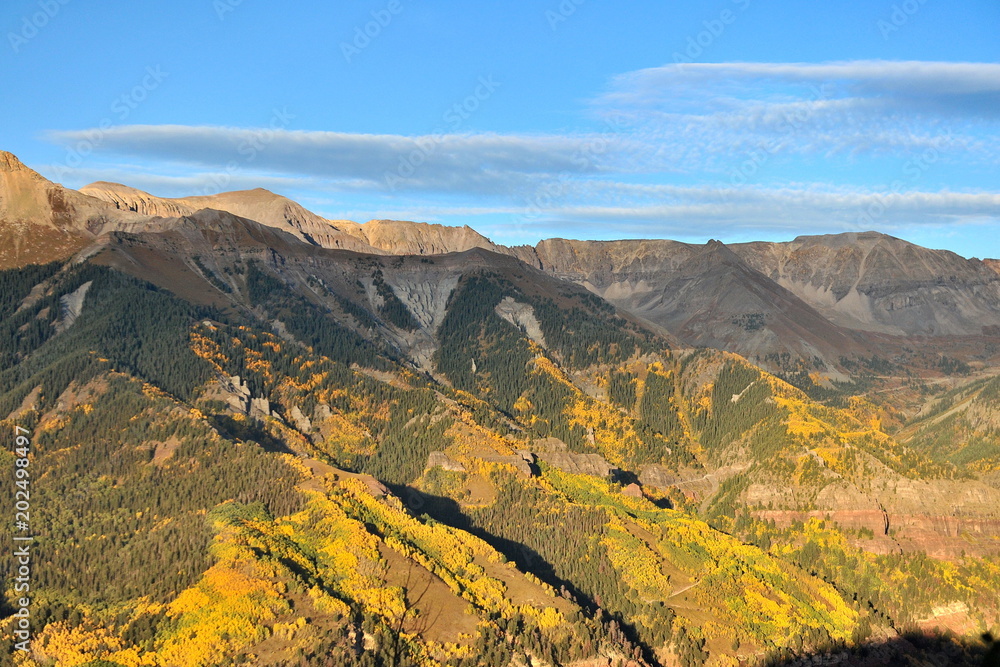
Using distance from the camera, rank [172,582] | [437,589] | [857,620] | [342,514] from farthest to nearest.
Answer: [857,620] → [342,514] → [437,589] → [172,582]

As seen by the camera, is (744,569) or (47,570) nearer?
(47,570)

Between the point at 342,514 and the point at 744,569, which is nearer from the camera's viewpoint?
the point at 342,514

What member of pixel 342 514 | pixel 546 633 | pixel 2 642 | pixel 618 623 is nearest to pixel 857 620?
pixel 618 623

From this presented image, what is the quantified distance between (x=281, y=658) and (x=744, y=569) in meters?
100

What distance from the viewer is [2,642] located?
4626 inches

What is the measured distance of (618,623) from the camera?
530 feet

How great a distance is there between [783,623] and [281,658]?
91387 mm

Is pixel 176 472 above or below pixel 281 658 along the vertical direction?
above

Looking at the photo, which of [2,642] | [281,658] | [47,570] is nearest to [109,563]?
[47,570]

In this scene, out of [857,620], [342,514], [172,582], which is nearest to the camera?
[172,582]

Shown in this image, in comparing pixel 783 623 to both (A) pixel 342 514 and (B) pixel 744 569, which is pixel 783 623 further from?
(A) pixel 342 514

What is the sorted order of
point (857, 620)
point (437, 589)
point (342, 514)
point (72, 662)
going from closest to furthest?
point (72, 662)
point (437, 589)
point (342, 514)
point (857, 620)

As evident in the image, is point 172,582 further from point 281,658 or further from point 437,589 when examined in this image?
point 437,589

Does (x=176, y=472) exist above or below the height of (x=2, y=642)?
above
